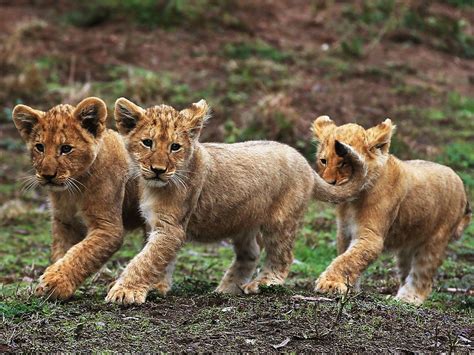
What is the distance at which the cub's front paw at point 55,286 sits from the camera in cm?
737

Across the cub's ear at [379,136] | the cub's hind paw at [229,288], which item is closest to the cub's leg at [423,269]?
the cub's ear at [379,136]

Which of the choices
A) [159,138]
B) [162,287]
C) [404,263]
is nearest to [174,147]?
[159,138]

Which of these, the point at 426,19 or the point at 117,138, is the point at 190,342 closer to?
the point at 117,138

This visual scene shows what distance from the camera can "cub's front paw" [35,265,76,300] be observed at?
24.2 ft

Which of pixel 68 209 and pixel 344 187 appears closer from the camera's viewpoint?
pixel 68 209

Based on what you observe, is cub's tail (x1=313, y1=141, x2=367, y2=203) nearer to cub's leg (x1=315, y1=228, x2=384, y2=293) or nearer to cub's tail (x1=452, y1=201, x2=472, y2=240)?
cub's leg (x1=315, y1=228, x2=384, y2=293)

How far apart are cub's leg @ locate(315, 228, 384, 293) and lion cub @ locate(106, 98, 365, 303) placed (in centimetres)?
42

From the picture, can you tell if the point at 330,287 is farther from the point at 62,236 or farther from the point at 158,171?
the point at 62,236

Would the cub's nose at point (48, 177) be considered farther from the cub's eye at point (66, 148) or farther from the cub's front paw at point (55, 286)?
the cub's front paw at point (55, 286)

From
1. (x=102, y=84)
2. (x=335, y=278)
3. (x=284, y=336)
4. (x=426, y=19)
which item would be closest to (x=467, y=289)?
(x=335, y=278)

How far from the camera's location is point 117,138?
27.3 ft

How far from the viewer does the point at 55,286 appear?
7.40 m

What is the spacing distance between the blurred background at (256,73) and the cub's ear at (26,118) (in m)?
2.90

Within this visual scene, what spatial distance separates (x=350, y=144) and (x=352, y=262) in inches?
42.0
